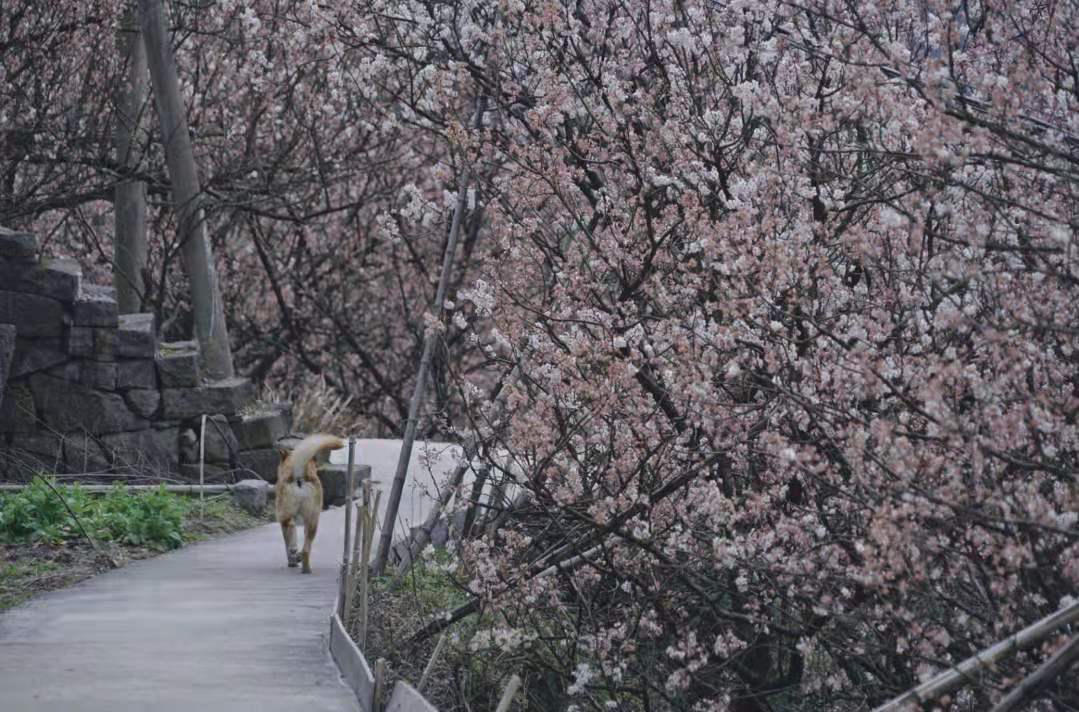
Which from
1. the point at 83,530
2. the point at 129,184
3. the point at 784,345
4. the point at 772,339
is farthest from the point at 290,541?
the point at 129,184

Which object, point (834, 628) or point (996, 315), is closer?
point (996, 315)

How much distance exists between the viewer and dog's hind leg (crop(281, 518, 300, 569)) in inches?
498

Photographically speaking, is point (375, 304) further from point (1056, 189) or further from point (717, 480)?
point (1056, 189)

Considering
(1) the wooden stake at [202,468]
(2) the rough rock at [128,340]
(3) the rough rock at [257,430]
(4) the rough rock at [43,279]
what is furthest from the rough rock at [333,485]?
(4) the rough rock at [43,279]

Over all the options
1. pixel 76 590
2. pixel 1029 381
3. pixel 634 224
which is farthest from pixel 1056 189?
pixel 76 590

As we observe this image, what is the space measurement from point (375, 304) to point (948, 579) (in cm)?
1957

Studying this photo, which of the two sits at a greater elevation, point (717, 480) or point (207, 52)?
point (207, 52)

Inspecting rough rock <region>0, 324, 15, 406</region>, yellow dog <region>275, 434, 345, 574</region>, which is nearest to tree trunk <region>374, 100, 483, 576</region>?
yellow dog <region>275, 434, 345, 574</region>

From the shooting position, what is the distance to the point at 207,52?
74.2 feet

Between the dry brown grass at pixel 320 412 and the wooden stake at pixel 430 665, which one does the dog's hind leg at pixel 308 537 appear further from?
the dry brown grass at pixel 320 412

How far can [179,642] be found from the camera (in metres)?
9.48

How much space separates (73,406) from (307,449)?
502 centimetres

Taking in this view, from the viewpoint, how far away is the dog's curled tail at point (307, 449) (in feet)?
40.8

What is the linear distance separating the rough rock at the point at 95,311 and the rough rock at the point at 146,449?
3.89ft
